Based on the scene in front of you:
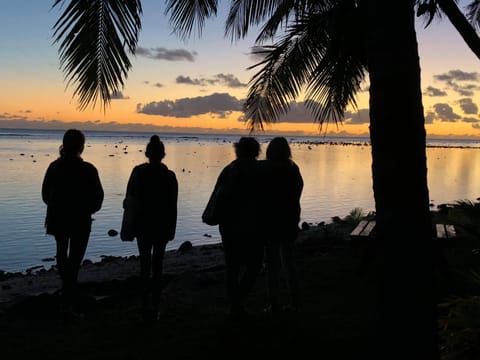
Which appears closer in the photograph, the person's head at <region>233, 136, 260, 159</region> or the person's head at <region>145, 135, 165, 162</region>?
the person's head at <region>233, 136, 260, 159</region>

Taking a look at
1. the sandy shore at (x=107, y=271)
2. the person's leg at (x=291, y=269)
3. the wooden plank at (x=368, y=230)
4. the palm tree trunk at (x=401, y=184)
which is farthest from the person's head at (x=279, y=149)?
the sandy shore at (x=107, y=271)

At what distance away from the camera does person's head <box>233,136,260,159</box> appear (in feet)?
18.4

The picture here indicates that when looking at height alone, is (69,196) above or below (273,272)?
above

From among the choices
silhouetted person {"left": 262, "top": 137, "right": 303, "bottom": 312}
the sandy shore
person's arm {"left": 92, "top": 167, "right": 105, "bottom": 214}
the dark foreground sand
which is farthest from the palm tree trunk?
the sandy shore

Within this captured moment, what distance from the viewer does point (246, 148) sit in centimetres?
560

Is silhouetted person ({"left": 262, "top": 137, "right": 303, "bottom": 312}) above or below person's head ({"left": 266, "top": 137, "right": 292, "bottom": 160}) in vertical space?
below

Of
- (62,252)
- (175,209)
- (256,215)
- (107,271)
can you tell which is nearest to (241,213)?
(256,215)

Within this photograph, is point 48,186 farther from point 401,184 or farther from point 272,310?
point 401,184

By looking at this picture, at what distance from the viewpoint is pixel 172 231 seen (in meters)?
5.81

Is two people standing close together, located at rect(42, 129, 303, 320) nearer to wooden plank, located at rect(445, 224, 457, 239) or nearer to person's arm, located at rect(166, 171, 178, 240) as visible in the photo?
person's arm, located at rect(166, 171, 178, 240)

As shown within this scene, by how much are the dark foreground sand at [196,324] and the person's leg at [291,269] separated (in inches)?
7.1

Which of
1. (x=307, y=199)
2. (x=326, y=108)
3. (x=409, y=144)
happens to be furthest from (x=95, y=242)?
(x=409, y=144)

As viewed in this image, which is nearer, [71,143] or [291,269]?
[71,143]

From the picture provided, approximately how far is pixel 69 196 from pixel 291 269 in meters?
2.41
